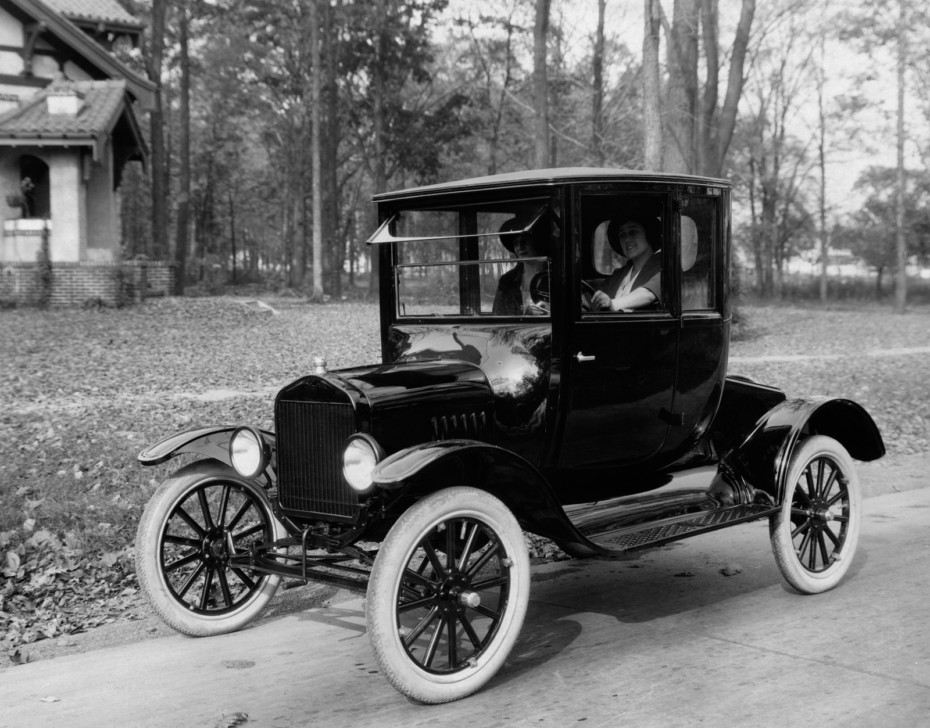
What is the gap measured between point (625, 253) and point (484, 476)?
67.8 inches

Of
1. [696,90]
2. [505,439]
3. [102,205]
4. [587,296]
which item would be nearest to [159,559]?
[505,439]

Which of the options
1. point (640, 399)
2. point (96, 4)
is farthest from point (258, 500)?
point (96, 4)

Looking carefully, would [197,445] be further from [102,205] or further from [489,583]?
[102,205]

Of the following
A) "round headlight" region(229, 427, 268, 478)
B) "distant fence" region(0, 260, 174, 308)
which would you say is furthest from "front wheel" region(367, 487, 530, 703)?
"distant fence" region(0, 260, 174, 308)

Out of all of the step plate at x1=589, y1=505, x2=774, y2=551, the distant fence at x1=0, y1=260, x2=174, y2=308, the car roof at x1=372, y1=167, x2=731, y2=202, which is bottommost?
the step plate at x1=589, y1=505, x2=774, y2=551

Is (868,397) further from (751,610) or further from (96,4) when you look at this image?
(96,4)

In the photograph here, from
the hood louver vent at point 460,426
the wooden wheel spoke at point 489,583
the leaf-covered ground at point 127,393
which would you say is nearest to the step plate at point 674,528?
the wooden wheel spoke at point 489,583

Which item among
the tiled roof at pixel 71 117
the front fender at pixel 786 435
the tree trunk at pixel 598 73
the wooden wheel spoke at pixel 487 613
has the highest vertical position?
the tree trunk at pixel 598 73

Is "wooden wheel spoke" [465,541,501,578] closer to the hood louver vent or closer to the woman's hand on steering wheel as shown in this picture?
the hood louver vent

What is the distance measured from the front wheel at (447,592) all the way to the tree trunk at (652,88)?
15.0 m

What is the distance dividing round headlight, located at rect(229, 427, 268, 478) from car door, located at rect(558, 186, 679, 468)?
1.39 metres

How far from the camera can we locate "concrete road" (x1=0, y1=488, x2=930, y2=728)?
3.89m

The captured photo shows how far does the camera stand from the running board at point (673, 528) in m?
4.75

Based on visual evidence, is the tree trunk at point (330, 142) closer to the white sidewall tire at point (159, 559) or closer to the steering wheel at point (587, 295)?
the steering wheel at point (587, 295)
